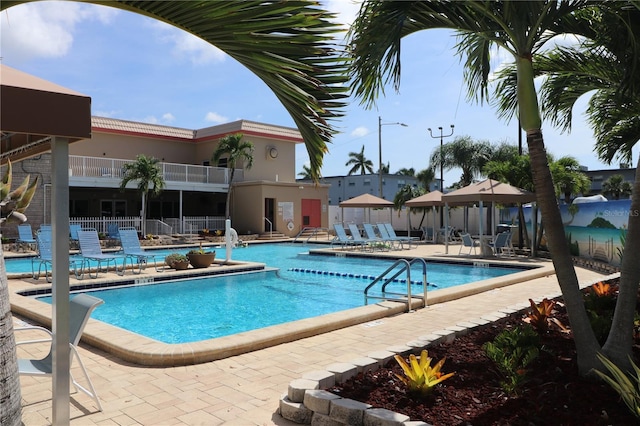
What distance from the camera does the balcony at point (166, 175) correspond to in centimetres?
2213

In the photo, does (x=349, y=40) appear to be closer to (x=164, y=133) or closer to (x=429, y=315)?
(x=429, y=315)

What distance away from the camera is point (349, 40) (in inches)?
147

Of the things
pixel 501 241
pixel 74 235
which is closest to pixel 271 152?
pixel 74 235

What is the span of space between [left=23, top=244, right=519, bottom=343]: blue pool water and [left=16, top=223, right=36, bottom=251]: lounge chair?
985 cm

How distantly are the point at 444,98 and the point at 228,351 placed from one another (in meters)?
3.30

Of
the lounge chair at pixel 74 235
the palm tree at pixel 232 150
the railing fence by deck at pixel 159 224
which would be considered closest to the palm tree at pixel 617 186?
the palm tree at pixel 232 150

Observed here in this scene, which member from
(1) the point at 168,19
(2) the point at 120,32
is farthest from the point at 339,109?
(2) the point at 120,32

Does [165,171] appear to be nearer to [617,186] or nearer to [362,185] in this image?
[362,185]

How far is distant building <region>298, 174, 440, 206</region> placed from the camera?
1911 inches

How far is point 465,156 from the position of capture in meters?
33.4

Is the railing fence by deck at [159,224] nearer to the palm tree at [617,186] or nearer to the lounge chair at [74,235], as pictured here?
the lounge chair at [74,235]

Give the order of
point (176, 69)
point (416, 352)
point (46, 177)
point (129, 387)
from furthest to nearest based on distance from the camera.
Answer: point (46, 177) → point (176, 69) → point (416, 352) → point (129, 387)

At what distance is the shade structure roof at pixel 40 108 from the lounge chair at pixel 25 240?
1740 centimetres

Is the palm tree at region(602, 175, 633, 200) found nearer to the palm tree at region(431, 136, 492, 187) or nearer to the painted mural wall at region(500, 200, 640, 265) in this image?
the palm tree at region(431, 136, 492, 187)
